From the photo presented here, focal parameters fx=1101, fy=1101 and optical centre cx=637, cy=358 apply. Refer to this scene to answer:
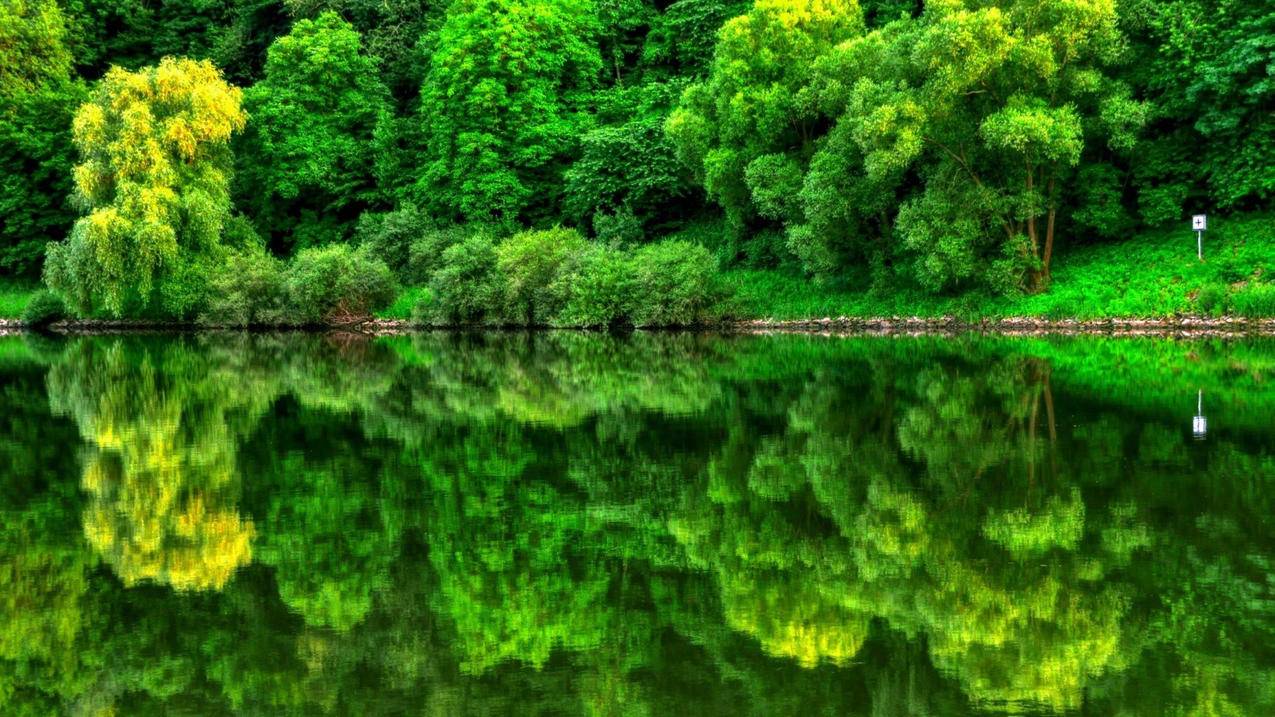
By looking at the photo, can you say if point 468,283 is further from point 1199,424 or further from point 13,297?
point 1199,424

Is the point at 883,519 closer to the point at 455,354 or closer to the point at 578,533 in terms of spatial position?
the point at 578,533

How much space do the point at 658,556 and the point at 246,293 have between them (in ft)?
158

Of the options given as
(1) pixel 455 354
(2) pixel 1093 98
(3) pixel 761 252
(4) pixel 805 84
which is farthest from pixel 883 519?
(3) pixel 761 252

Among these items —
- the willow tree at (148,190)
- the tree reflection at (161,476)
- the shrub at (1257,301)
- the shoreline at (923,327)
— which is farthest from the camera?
the willow tree at (148,190)

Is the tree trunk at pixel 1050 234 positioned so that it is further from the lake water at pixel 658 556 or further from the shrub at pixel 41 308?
the shrub at pixel 41 308

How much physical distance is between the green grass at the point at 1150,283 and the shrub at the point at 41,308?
42374mm

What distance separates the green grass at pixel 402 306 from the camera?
5497cm

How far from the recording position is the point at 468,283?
2018 inches

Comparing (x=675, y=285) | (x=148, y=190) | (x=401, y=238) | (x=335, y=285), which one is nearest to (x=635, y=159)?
(x=675, y=285)

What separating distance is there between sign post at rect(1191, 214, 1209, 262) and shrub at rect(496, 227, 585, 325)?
2414 centimetres

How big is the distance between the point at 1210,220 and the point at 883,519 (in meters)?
34.4

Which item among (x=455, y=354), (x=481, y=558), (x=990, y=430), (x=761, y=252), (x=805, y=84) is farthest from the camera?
(x=761, y=252)

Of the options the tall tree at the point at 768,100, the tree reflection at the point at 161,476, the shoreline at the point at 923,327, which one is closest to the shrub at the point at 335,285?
the shoreline at the point at 923,327

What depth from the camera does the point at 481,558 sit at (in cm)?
970
